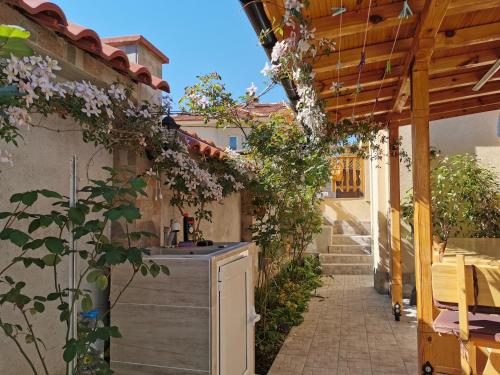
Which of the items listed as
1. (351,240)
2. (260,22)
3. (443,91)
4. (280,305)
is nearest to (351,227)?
(351,240)

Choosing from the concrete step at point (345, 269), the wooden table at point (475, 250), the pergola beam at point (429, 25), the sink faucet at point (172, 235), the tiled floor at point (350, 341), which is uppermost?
Answer: the pergola beam at point (429, 25)

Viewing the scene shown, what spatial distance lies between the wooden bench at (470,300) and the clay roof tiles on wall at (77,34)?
2.67 meters

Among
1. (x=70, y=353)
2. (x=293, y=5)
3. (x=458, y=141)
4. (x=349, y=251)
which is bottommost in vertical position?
(x=349, y=251)

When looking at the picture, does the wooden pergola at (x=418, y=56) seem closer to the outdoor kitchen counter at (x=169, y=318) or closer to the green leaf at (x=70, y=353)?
the outdoor kitchen counter at (x=169, y=318)

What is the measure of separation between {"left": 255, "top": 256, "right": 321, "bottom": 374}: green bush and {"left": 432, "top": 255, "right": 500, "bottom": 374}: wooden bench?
2.60 meters

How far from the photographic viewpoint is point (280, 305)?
663cm

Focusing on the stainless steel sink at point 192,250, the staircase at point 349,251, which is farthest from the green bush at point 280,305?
the stainless steel sink at point 192,250

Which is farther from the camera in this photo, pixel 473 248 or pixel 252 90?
pixel 252 90

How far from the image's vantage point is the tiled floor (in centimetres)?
454

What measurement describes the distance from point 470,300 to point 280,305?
441cm

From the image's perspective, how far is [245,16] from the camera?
92.1 inches

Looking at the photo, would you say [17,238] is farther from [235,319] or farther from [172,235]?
[172,235]

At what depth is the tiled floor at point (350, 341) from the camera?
4.54 meters

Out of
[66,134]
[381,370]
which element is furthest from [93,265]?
[381,370]
